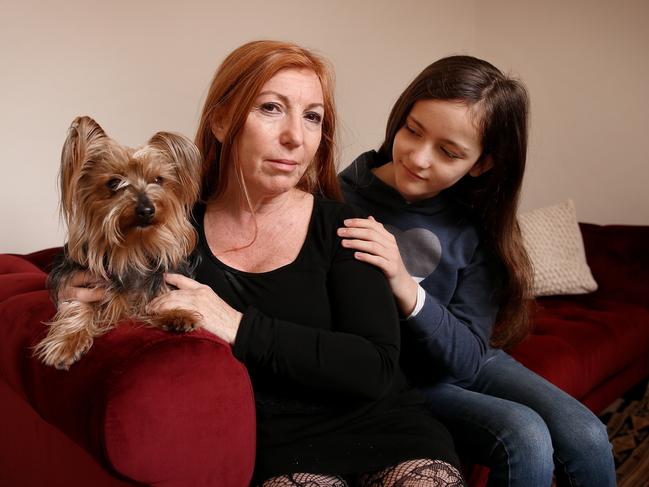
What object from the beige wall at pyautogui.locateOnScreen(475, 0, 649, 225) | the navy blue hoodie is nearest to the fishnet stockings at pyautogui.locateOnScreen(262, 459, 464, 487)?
the navy blue hoodie

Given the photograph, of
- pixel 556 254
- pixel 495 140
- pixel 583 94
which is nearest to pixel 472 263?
pixel 495 140

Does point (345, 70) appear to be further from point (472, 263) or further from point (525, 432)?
point (525, 432)

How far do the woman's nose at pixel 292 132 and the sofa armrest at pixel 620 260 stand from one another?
7.79 feet

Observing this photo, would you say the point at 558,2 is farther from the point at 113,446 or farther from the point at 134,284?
the point at 113,446

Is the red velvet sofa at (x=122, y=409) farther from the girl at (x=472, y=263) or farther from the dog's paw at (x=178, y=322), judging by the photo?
the girl at (x=472, y=263)

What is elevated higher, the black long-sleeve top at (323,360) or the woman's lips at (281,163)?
the woman's lips at (281,163)

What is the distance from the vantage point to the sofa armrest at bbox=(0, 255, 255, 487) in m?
1.10

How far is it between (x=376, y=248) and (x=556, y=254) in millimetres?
2060

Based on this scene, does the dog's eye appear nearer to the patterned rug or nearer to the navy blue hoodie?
the navy blue hoodie

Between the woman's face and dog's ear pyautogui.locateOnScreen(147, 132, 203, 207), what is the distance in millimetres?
100

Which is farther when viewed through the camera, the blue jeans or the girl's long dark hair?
the girl's long dark hair

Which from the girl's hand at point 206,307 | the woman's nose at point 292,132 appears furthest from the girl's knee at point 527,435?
the woman's nose at point 292,132

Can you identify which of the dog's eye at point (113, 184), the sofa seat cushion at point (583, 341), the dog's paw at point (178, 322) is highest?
the dog's eye at point (113, 184)

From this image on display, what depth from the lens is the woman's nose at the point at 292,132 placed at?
140 centimetres
